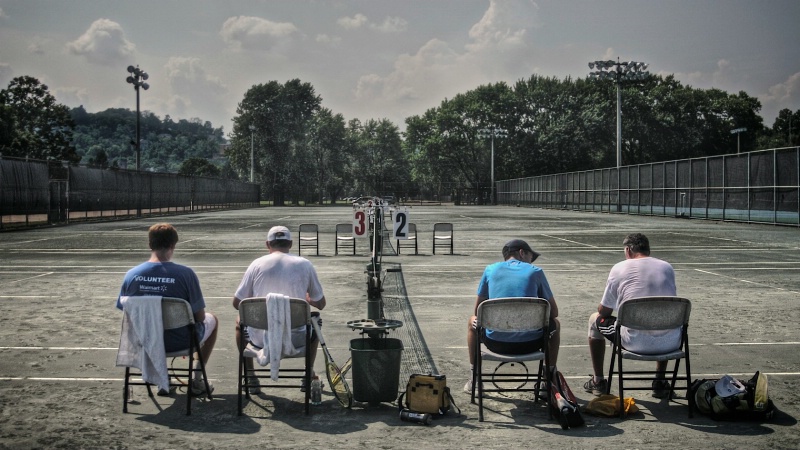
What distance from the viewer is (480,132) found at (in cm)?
9425

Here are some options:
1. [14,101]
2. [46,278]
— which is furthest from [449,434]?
[14,101]

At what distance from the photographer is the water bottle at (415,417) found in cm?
628

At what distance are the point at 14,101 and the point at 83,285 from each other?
83.6 metres

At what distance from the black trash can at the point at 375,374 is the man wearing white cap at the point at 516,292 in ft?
2.46

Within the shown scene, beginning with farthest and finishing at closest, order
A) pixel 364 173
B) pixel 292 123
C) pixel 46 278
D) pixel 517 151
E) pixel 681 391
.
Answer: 1. pixel 364 173
2. pixel 292 123
3. pixel 517 151
4. pixel 46 278
5. pixel 681 391

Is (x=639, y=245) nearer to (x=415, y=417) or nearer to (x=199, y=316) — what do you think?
(x=415, y=417)

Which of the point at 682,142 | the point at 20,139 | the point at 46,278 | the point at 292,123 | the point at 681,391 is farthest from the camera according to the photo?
the point at 292,123

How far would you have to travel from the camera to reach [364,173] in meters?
154

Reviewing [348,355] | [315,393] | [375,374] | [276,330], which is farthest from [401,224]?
[276,330]

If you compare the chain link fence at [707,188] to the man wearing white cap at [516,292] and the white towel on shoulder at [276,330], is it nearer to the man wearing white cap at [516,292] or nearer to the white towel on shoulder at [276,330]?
the man wearing white cap at [516,292]

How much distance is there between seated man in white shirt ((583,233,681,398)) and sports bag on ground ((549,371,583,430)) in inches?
30.4

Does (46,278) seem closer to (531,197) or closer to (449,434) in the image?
(449,434)

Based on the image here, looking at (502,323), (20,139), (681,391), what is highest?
(20,139)

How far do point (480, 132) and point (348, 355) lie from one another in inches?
3421
